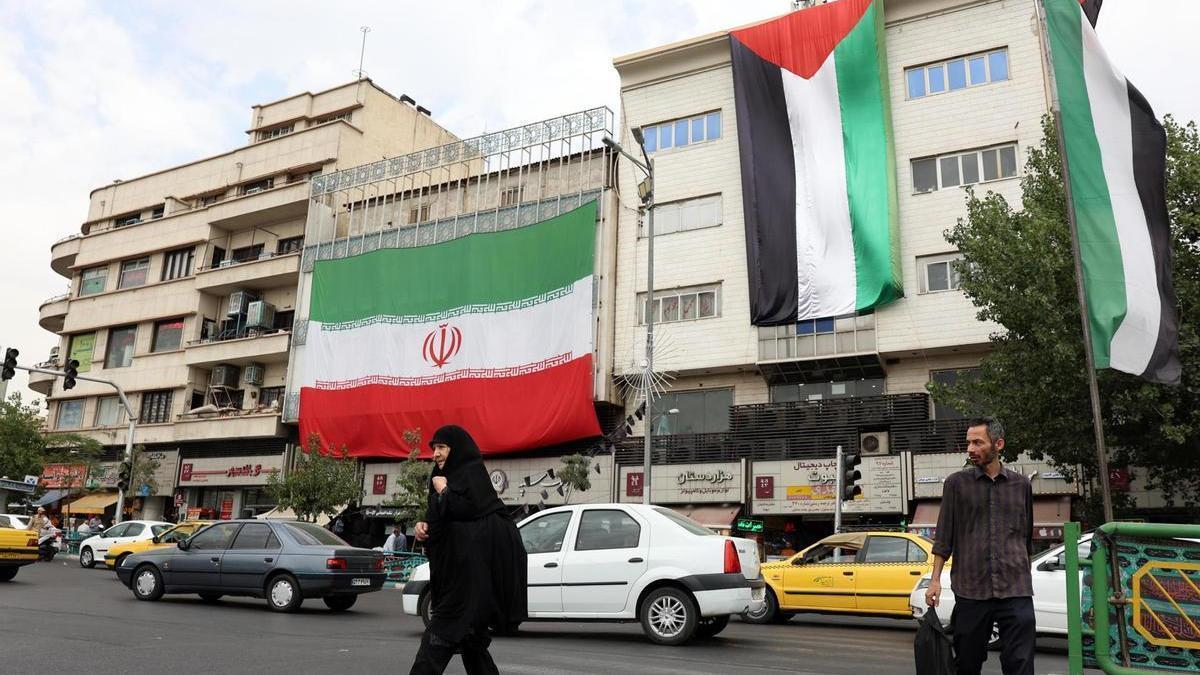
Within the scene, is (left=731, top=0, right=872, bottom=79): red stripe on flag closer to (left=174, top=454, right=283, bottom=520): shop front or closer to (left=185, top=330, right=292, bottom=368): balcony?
(left=185, top=330, right=292, bottom=368): balcony

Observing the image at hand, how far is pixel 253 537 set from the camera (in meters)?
13.9

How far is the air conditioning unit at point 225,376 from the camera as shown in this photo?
4078cm

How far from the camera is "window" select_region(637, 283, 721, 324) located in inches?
1141

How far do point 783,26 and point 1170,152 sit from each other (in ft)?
44.9

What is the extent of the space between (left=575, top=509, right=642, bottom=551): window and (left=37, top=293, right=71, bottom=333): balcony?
47.2 meters

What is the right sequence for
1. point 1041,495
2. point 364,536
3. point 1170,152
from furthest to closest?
point 364,536 → point 1041,495 → point 1170,152

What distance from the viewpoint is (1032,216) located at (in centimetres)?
1839

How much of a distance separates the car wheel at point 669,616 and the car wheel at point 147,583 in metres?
8.32

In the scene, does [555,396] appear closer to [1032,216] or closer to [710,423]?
[710,423]

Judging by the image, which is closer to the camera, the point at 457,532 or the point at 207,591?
the point at 457,532

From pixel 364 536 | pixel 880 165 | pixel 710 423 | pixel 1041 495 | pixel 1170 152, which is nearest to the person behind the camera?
pixel 1170 152

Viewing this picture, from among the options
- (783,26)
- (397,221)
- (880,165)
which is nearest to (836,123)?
(880,165)

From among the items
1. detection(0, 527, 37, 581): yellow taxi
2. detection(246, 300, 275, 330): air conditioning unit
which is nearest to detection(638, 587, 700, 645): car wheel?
detection(0, 527, 37, 581): yellow taxi

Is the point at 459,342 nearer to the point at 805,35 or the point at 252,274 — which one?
the point at 252,274
